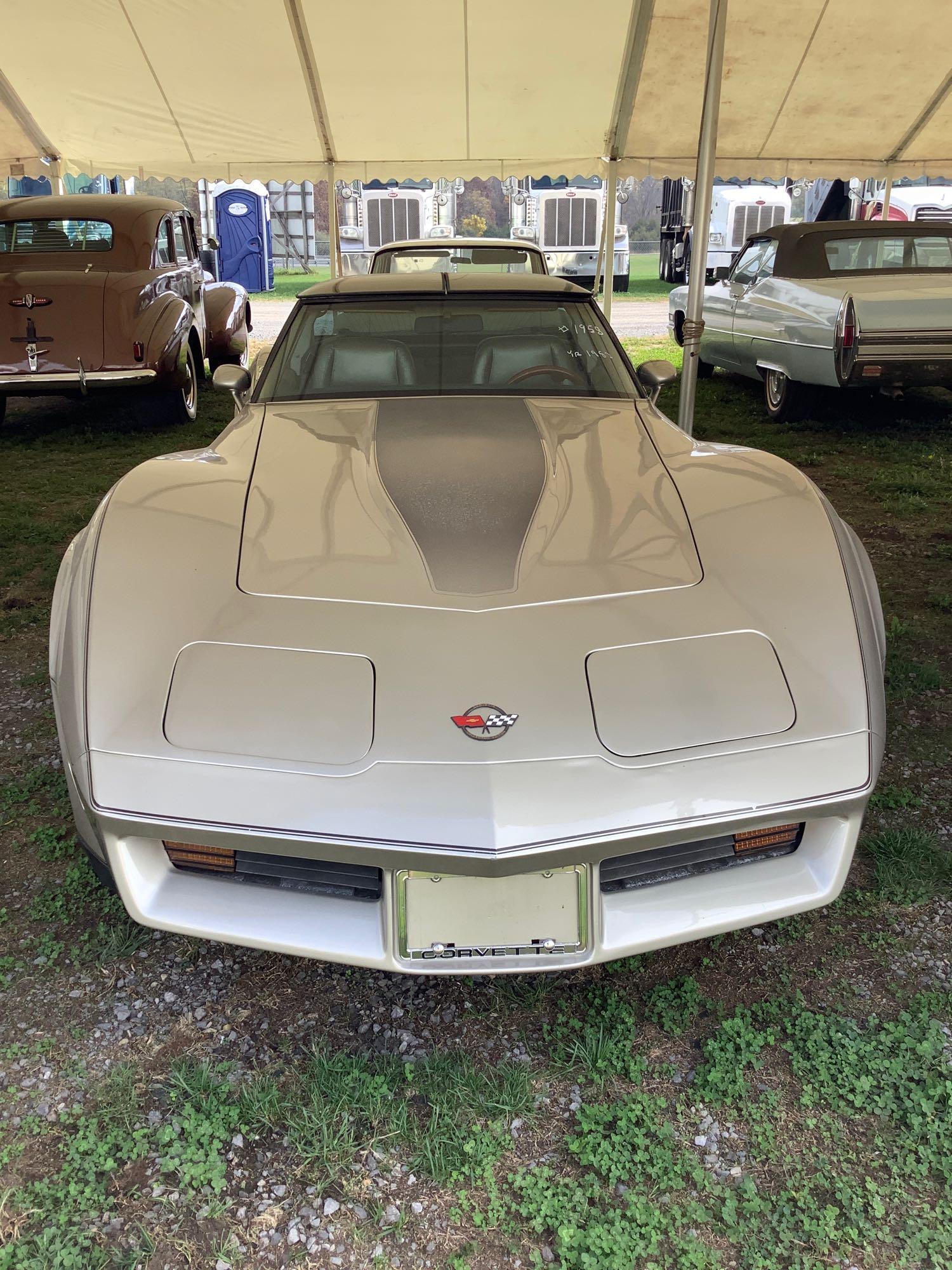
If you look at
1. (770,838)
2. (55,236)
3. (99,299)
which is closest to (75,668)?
(770,838)

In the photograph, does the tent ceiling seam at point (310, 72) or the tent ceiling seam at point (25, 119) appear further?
the tent ceiling seam at point (25, 119)

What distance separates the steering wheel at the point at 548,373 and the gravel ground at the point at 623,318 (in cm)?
854

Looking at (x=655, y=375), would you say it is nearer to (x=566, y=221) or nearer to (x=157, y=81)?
(x=157, y=81)

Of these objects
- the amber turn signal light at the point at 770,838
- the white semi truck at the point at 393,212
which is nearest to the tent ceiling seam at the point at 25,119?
the amber turn signal light at the point at 770,838

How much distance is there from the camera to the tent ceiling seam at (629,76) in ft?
24.6

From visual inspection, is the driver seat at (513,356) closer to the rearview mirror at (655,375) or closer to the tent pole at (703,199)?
the rearview mirror at (655,375)

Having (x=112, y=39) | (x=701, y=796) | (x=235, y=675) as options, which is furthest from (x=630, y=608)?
(x=112, y=39)

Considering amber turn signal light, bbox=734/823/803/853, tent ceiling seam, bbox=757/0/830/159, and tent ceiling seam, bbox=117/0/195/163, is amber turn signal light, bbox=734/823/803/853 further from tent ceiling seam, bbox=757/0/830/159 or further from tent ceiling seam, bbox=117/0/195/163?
tent ceiling seam, bbox=117/0/195/163

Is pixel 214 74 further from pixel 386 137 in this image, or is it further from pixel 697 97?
pixel 697 97

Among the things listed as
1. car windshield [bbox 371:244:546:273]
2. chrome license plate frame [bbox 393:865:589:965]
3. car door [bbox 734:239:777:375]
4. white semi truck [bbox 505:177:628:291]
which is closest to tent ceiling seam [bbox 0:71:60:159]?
car windshield [bbox 371:244:546:273]

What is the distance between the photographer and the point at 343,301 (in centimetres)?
316

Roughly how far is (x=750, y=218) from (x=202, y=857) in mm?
22060

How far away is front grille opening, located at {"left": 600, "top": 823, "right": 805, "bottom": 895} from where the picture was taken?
1.61 m

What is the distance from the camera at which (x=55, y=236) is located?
22.1 feet
